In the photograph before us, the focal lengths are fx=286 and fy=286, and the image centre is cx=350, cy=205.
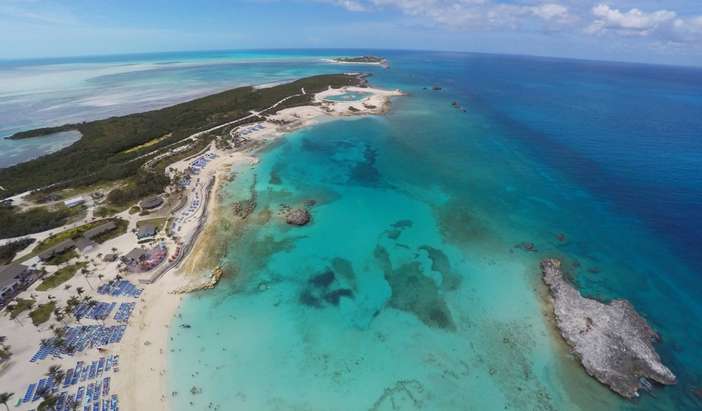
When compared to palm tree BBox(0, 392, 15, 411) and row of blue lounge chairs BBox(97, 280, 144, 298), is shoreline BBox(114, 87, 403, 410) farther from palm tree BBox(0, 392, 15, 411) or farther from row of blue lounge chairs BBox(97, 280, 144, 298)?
palm tree BBox(0, 392, 15, 411)

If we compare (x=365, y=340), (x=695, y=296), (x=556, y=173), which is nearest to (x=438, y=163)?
(x=556, y=173)

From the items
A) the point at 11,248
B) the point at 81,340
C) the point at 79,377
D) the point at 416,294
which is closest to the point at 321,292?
the point at 416,294

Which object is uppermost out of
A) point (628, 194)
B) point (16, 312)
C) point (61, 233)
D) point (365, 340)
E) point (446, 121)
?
point (446, 121)

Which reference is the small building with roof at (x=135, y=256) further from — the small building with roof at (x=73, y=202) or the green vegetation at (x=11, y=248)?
the small building with roof at (x=73, y=202)

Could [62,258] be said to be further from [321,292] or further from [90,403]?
[321,292]

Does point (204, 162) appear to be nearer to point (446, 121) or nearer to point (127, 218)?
point (127, 218)

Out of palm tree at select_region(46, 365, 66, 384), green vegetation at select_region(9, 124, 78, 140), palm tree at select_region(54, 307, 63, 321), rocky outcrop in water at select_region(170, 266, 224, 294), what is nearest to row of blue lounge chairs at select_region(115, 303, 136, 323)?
rocky outcrop in water at select_region(170, 266, 224, 294)

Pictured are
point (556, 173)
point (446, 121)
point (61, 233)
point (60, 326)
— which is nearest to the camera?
point (60, 326)
